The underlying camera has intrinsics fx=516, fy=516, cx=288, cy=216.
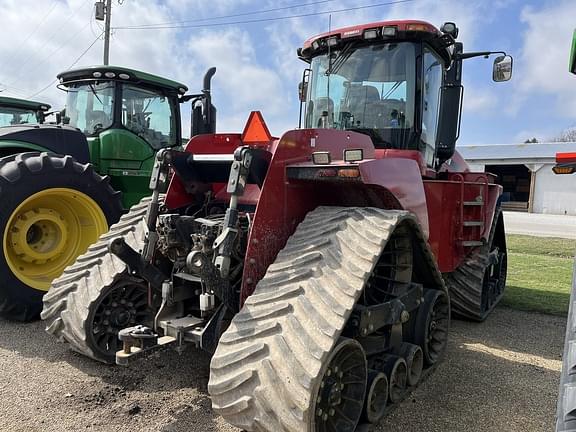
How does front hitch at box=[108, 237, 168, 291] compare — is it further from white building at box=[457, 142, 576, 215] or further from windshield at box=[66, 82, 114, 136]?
white building at box=[457, 142, 576, 215]

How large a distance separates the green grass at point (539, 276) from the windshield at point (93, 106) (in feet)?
19.1

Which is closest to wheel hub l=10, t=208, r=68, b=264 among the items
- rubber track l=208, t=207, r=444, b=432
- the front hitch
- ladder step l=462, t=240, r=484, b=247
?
the front hitch

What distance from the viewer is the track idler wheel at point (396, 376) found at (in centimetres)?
320

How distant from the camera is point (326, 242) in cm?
279

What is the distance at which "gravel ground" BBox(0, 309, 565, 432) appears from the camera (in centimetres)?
313

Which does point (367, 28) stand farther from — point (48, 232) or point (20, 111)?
point (20, 111)

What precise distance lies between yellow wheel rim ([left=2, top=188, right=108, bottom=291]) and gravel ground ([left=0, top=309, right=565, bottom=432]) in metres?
0.75

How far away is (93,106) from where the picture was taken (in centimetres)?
716

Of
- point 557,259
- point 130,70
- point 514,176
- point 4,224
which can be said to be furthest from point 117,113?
point 514,176

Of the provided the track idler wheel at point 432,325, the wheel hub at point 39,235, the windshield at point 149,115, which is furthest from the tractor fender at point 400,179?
the windshield at point 149,115

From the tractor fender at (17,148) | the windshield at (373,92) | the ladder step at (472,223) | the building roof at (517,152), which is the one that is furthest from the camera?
the building roof at (517,152)

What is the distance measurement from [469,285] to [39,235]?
4509 mm

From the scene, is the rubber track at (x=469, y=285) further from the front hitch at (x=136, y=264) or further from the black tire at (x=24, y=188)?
the black tire at (x=24, y=188)

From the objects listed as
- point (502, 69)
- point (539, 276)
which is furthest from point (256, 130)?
point (539, 276)
